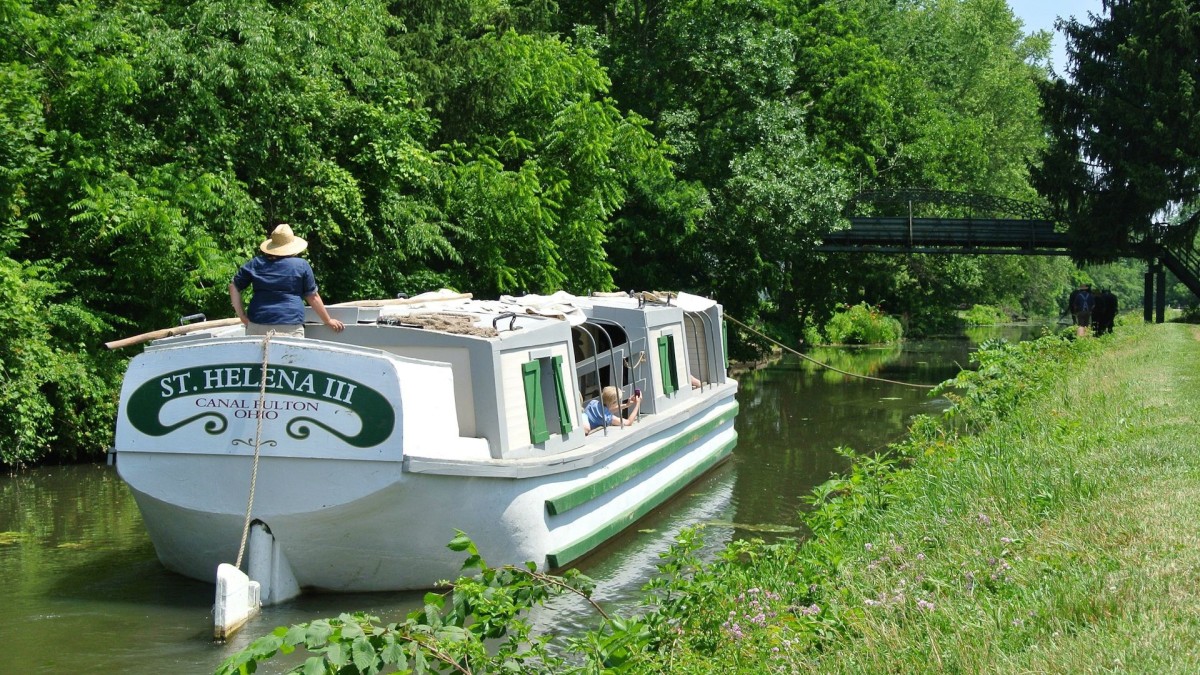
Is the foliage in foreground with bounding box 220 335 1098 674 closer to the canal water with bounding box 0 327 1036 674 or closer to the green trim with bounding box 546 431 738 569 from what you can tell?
the canal water with bounding box 0 327 1036 674

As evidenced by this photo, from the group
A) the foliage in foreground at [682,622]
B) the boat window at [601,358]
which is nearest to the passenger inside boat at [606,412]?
the boat window at [601,358]

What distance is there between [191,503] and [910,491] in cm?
569

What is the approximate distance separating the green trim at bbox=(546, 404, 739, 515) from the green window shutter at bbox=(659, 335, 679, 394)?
655mm

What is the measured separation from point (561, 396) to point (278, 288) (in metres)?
3.11

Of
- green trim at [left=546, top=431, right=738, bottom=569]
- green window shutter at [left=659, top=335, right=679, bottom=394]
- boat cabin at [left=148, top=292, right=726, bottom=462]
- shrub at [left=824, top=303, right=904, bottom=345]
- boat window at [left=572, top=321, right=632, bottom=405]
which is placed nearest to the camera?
boat cabin at [left=148, top=292, right=726, bottom=462]

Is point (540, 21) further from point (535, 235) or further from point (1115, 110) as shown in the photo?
point (1115, 110)

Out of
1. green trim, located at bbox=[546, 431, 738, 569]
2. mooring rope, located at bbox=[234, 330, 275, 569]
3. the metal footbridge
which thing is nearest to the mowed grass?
green trim, located at bbox=[546, 431, 738, 569]

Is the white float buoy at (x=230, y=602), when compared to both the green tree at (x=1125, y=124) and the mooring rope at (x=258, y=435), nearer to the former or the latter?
the mooring rope at (x=258, y=435)

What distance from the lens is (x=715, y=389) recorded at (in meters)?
18.7

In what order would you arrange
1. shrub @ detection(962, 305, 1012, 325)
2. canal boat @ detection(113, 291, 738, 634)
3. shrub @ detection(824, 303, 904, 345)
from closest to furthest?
canal boat @ detection(113, 291, 738, 634)
shrub @ detection(824, 303, 904, 345)
shrub @ detection(962, 305, 1012, 325)

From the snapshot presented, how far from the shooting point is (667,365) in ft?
54.2

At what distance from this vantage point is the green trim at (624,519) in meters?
11.7

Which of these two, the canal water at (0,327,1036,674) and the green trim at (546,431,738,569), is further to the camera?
the green trim at (546,431,738,569)

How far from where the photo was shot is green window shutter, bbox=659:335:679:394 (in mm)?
16297
